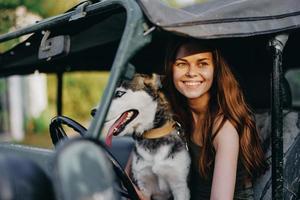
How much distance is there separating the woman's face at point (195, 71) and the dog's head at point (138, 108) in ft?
1.84

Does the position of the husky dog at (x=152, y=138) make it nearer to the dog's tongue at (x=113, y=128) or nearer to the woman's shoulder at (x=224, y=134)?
the dog's tongue at (x=113, y=128)

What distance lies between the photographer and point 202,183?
3.00m

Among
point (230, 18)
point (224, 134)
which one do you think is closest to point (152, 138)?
point (224, 134)

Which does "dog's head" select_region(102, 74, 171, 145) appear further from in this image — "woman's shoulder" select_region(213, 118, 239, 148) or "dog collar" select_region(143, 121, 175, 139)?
"woman's shoulder" select_region(213, 118, 239, 148)

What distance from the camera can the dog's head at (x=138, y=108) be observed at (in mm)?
3287

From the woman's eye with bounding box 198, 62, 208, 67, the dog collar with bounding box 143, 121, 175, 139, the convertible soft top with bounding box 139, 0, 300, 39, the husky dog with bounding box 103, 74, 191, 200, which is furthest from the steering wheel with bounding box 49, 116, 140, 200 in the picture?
the convertible soft top with bounding box 139, 0, 300, 39

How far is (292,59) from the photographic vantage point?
4035 millimetres

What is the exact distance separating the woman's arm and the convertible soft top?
622mm

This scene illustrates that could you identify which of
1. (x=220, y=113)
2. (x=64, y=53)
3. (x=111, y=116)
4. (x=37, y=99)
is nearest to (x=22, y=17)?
(x=111, y=116)

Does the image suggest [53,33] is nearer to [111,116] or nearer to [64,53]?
[64,53]

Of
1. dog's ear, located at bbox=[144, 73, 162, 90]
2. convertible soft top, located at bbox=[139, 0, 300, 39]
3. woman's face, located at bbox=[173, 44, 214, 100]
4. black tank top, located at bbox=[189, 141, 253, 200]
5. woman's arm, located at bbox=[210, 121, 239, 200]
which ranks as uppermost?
convertible soft top, located at bbox=[139, 0, 300, 39]

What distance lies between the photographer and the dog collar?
129 inches

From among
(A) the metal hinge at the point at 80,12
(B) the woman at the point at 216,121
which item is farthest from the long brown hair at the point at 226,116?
(A) the metal hinge at the point at 80,12

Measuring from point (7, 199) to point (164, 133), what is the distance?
179 centimetres
